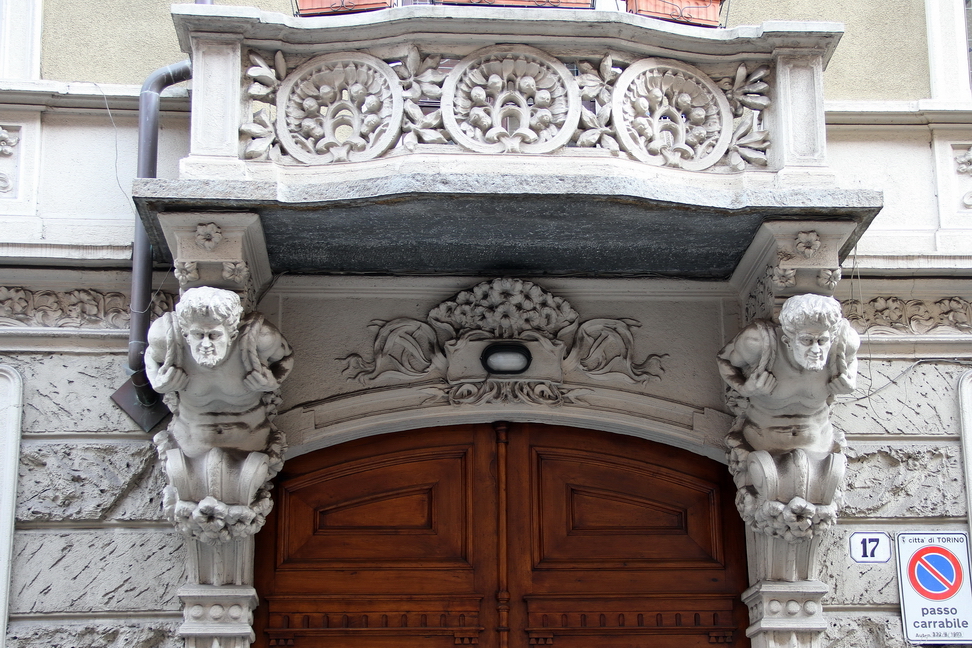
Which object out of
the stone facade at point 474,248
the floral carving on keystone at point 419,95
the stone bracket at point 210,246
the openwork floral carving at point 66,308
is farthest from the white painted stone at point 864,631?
the openwork floral carving at point 66,308

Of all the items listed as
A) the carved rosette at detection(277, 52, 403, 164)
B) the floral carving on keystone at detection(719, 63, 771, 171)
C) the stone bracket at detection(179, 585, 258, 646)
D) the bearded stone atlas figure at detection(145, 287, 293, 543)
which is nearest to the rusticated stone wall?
the stone bracket at detection(179, 585, 258, 646)

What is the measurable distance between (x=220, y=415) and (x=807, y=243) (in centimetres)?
285

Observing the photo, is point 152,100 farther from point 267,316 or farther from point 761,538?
point 761,538

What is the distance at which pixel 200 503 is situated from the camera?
5.91 m

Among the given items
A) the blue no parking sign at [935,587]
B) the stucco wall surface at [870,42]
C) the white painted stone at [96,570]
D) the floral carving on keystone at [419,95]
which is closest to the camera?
the floral carving on keystone at [419,95]

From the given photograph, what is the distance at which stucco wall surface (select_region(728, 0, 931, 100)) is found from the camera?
7.17 metres

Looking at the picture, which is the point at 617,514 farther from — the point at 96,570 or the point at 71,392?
the point at 71,392

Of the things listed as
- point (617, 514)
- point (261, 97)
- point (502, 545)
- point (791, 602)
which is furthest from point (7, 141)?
point (791, 602)

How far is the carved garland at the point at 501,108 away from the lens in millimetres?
5961

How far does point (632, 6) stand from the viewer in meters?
7.05

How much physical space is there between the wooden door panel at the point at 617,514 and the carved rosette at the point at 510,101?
1697 mm

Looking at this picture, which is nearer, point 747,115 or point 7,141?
point 747,115

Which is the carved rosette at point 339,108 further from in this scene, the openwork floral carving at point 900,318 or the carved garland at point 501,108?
the openwork floral carving at point 900,318

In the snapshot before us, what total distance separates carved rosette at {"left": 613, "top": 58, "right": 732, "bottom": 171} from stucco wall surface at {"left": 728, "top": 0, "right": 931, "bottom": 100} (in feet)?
4.35
